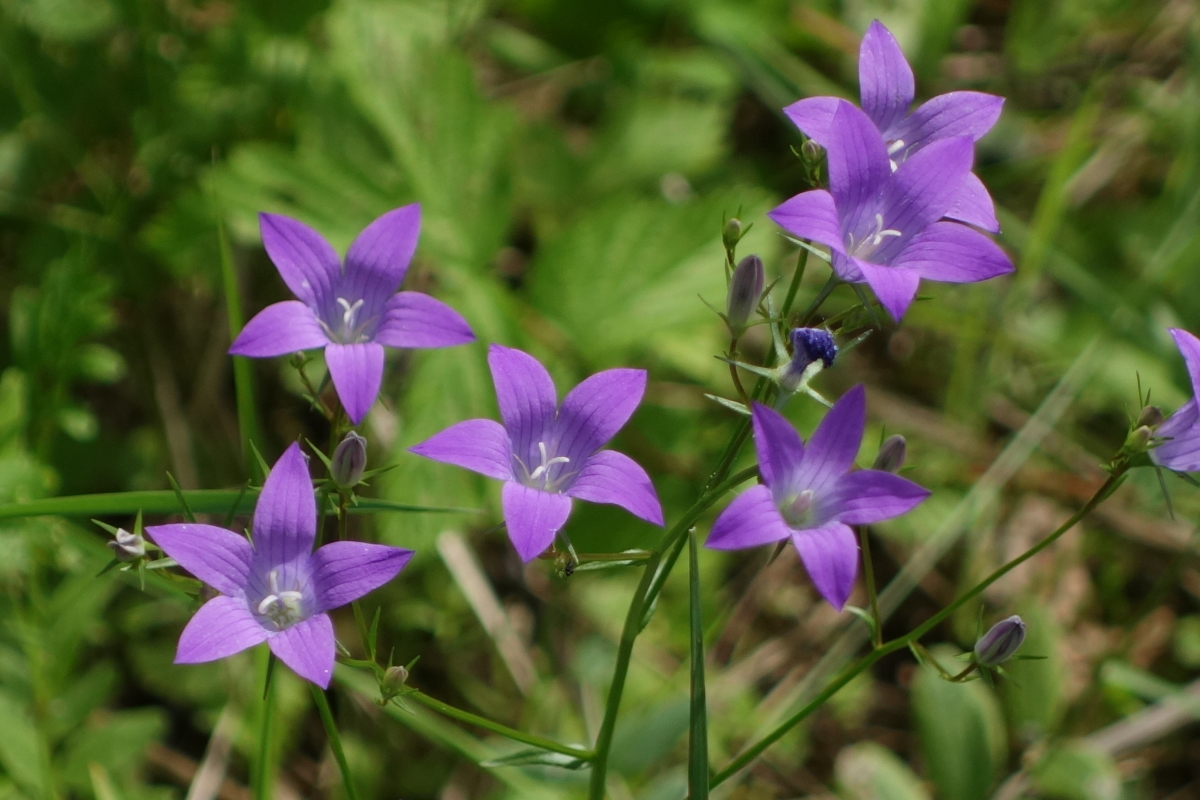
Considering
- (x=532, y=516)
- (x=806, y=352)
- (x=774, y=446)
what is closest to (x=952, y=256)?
(x=806, y=352)

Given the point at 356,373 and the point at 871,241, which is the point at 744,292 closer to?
the point at 871,241

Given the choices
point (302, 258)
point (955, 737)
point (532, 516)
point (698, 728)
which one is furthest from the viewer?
point (955, 737)

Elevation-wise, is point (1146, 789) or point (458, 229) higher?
point (458, 229)

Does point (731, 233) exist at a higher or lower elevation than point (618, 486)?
higher

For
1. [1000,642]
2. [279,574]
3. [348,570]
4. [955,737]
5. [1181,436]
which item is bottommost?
[955,737]

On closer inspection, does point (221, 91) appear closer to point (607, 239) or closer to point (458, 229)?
point (458, 229)

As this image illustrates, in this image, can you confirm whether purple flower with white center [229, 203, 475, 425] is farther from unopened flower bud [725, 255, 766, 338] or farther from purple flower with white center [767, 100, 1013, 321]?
purple flower with white center [767, 100, 1013, 321]

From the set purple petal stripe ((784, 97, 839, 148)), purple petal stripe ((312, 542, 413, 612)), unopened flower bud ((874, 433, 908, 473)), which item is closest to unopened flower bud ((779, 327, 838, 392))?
unopened flower bud ((874, 433, 908, 473))

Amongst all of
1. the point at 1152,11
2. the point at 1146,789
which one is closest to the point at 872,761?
the point at 1146,789
